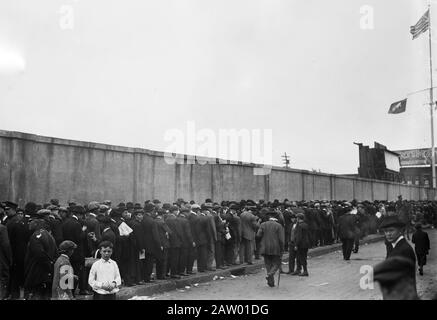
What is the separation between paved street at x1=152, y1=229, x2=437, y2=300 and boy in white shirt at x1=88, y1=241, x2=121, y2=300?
3.52 m

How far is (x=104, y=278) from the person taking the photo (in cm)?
707

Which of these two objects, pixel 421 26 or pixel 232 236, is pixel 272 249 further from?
pixel 421 26

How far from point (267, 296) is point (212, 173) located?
427 inches

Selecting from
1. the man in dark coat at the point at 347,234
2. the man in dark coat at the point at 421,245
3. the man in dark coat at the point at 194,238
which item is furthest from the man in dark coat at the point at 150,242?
the man in dark coat at the point at 347,234

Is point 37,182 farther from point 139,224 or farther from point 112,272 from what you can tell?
point 112,272

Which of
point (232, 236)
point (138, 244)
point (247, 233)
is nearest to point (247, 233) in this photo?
point (247, 233)

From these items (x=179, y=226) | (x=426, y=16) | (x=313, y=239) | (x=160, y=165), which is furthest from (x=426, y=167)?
(x=179, y=226)

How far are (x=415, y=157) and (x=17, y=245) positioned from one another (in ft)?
226

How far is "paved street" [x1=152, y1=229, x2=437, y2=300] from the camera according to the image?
34.1ft

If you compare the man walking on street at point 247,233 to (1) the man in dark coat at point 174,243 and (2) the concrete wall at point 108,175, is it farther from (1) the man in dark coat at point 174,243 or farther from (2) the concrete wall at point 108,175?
(2) the concrete wall at point 108,175

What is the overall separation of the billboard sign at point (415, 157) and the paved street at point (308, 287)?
5647 centimetres

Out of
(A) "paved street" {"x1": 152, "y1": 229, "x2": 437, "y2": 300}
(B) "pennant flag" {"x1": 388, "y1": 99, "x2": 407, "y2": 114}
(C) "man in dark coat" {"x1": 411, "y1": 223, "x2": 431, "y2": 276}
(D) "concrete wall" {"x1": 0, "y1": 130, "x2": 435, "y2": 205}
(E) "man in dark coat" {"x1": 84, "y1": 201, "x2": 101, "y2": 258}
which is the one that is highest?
(B) "pennant flag" {"x1": 388, "y1": 99, "x2": 407, "y2": 114}

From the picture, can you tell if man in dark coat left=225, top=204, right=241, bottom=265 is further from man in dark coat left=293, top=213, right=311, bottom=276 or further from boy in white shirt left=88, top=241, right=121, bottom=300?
boy in white shirt left=88, top=241, right=121, bottom=300

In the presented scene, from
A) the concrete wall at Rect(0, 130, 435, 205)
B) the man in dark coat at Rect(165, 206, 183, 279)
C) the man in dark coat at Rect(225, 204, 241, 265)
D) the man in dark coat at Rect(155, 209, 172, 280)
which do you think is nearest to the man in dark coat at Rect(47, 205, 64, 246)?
the man in dark coat at Rect(155, 209, 172, 280)
